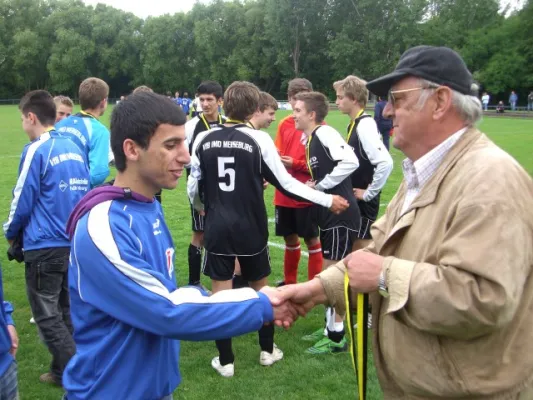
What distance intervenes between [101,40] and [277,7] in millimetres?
27172

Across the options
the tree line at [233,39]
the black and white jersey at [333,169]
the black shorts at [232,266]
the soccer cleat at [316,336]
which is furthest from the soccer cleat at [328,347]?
the tree line at [233,39]

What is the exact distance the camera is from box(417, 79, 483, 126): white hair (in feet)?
7.44

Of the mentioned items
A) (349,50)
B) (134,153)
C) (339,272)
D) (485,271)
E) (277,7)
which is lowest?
(339,272)

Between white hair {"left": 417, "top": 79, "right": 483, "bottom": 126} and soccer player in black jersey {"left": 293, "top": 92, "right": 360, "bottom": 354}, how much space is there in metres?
2.99

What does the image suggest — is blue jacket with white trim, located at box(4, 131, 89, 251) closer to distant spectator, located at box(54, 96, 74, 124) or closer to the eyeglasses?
the eyeglasses

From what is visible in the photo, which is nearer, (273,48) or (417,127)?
(417,127)

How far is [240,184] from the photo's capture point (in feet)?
15.7

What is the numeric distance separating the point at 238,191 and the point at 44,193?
173 cm

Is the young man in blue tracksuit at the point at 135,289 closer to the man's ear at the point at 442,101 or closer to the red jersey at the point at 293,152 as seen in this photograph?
the man's ear at the point at 442,101

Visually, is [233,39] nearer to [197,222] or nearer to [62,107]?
[62,107]

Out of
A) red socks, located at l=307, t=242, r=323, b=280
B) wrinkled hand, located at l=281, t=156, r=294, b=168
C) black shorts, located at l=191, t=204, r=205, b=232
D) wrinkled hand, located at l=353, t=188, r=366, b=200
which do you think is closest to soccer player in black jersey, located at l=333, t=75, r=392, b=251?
wrinkled hand, located at l=353, t=188, r=366, b=200

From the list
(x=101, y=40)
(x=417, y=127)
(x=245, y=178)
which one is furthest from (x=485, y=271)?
(x=101, y=40)

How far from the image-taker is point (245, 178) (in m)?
4.80

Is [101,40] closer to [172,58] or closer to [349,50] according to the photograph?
[172,58]
